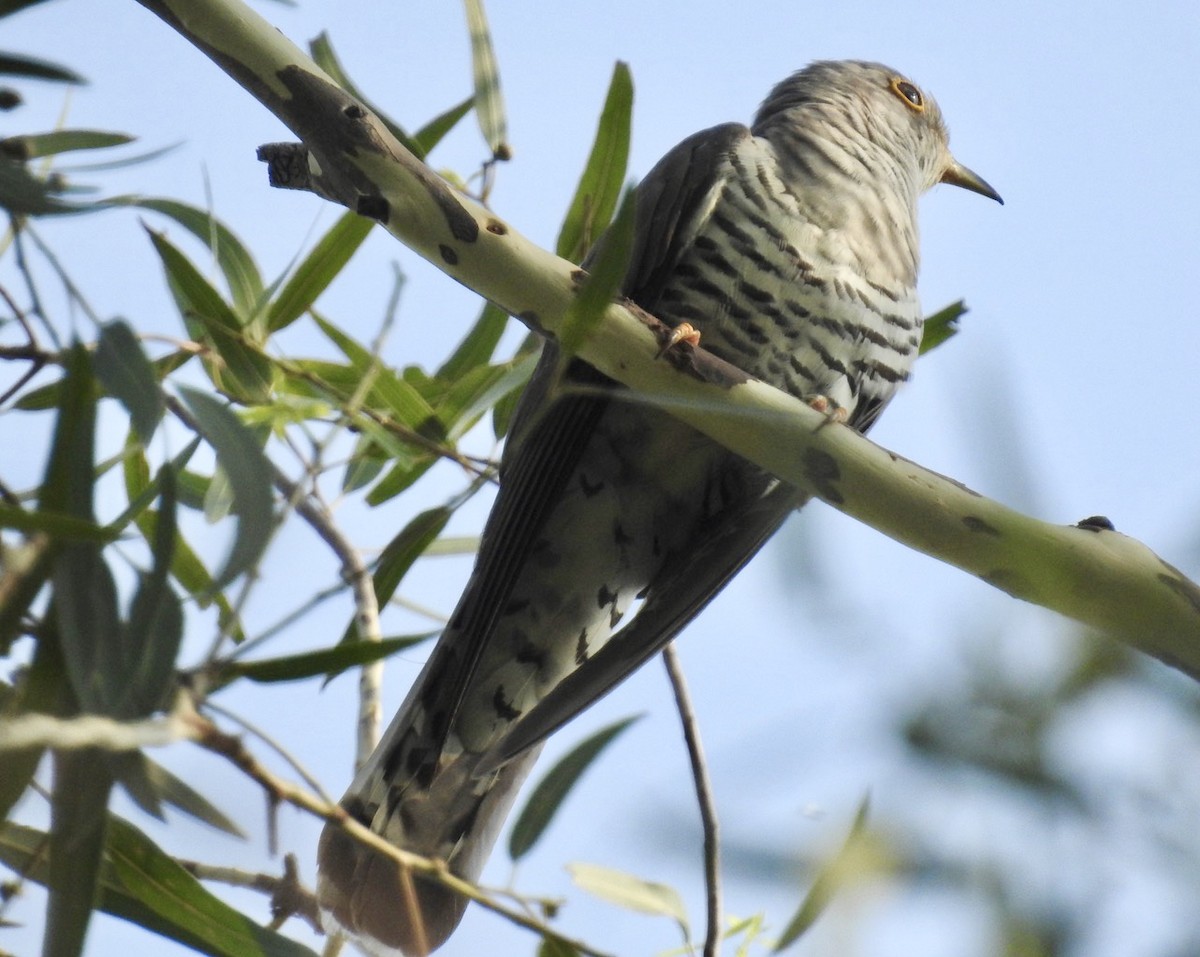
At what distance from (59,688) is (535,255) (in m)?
0.80

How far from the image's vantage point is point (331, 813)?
123cm

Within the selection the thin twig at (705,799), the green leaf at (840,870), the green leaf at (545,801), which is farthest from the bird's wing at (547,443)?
the green leaf at (840,870)

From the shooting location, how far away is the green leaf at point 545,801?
5.50ft

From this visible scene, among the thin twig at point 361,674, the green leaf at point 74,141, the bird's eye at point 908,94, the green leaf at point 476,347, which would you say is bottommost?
the thin twig at point 361,674

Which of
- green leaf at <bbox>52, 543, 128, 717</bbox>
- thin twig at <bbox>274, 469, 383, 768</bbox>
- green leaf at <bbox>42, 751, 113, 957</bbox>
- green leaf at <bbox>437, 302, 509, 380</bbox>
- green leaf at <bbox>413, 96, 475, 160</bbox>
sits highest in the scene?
green leaf at <bbox>413, 96, 475, 160</bbox>

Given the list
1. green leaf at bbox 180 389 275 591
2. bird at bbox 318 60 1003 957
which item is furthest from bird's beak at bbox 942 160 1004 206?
green leaf at bbox 180 389 275 591

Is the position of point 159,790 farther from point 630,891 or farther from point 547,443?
point 547,443

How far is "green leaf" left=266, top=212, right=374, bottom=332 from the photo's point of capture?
7.82 ft

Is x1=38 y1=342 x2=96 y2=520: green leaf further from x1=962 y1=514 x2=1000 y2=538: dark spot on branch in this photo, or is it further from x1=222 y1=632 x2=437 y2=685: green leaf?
x1=962 y1=514 x2=1000 y2=538: dark spot on branch

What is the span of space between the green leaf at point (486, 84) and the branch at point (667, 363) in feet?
2.29

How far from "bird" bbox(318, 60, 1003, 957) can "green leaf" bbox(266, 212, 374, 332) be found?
0.42 meters

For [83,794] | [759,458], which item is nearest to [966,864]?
[83,794]

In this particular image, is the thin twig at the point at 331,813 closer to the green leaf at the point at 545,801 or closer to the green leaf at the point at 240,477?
the green leaf at the point at 240,477

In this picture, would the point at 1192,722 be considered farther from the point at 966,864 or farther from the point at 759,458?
the point at 759,458
